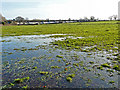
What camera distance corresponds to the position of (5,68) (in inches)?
438

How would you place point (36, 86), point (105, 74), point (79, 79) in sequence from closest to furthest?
point (36, 86)
point (79, 79)
point (105, 74)

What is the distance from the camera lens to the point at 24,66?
11453 millimetres

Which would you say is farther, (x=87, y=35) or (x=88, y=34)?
(x=88, y=34)

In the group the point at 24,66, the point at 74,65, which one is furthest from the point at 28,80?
the point at 74,65

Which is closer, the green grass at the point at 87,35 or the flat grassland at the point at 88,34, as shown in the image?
the green grass at the point at 87,35

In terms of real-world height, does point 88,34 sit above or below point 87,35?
above

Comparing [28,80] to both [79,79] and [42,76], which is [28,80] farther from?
[79,79]

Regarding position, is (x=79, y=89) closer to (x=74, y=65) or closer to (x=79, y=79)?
(x=79, y=79)

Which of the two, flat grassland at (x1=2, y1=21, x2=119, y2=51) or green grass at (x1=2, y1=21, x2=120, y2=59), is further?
flat grassland at (x1=2, y1=21, x2=119, y2=51)

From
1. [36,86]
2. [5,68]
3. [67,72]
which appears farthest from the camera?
[5,68]

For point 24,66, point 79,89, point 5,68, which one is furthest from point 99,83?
point 5,68

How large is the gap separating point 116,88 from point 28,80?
276 inches

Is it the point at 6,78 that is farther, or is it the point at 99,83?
the point at 6,78

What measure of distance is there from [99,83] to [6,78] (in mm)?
8120
